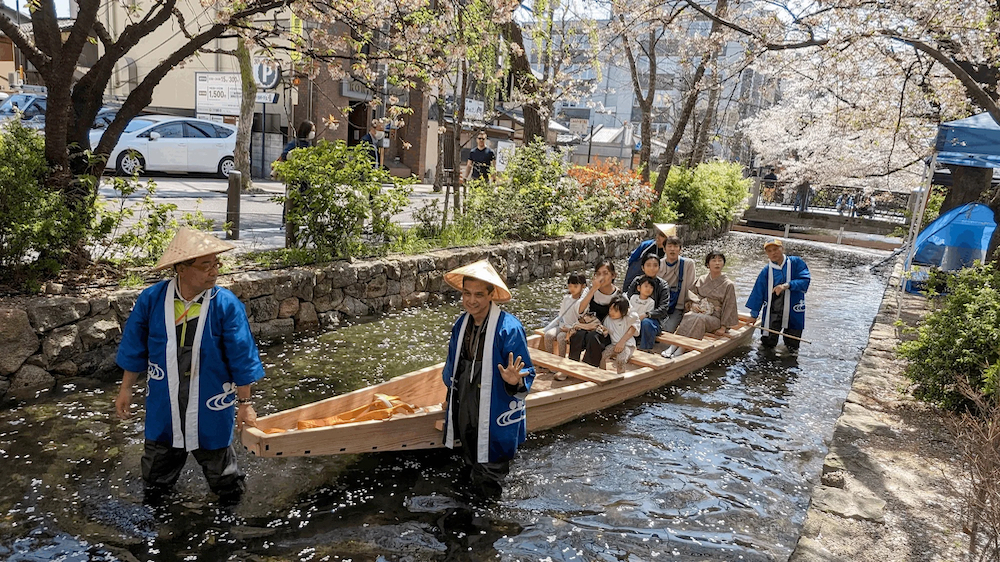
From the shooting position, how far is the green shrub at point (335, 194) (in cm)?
897

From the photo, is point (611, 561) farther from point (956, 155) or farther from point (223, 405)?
point (956, 155)

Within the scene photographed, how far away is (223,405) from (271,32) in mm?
5444

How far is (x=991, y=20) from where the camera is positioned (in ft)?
25.7

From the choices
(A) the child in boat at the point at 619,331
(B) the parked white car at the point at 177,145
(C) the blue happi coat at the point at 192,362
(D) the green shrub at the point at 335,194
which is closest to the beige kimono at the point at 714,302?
(A) the child in boat at the point at 619,331

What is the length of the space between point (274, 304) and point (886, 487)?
6.56 meters

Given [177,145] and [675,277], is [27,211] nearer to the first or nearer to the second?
[675,277]

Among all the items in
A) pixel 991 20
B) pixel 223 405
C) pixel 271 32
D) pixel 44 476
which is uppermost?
pixel 991 20

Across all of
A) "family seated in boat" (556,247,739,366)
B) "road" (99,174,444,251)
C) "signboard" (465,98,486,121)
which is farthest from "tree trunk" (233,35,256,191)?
"family seated in boat" (556,247,739,366)

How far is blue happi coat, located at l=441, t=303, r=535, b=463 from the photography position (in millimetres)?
4379

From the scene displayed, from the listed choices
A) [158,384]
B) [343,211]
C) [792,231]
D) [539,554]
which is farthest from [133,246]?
[792,231]

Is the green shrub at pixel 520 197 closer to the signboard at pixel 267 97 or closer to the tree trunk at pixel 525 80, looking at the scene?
the tree trunk at pixel 525 80

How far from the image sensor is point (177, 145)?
1794 cm

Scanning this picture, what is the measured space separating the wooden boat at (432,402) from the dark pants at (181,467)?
19 cm

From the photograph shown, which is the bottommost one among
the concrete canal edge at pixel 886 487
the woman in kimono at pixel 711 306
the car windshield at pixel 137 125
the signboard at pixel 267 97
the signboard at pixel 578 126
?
the concrete canal edge at pixel 886 487
